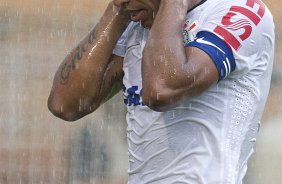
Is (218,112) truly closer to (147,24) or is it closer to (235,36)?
(235,36)

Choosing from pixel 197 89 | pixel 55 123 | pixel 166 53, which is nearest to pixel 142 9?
pixel 166 53

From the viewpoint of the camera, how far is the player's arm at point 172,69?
337cm

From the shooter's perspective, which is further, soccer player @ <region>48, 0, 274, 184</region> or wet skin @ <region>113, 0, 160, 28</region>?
wet skin @ <region>113, 0, 160, 28</region>

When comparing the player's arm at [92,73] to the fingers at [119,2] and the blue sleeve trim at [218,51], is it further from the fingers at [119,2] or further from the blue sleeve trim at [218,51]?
the blue sleeve trim at [218,51]

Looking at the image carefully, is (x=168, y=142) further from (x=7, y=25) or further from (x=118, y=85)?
(x=7, y=25)

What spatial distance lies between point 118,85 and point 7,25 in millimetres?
3936

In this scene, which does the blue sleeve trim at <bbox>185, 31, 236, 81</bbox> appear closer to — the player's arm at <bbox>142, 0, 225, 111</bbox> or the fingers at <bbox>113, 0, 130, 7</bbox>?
the player's arm at <bbox>142, 0, 225, 111</bbox>

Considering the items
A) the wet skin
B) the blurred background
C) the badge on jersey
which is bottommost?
the blurred background

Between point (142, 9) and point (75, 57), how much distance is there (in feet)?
1.67

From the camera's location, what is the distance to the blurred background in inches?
293

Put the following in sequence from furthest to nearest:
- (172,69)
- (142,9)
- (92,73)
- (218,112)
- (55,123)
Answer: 1. (55,123)
2. (92,73)
3. (142,9)
4. (218,112)
5. (172,69)

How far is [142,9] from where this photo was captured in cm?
366

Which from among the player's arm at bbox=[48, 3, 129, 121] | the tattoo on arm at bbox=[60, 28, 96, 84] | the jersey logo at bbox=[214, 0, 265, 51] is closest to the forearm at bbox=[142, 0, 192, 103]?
the jersey logo at bbox=[214, 0, 265, 51]

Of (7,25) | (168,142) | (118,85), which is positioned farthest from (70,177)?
(168,142)
